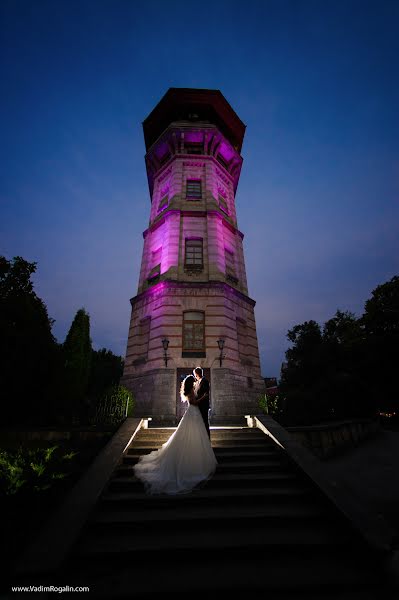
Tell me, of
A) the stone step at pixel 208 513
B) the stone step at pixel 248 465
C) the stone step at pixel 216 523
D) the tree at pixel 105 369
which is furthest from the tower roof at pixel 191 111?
the tree at pixel 105 369

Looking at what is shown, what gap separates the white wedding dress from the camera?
495 centimetres

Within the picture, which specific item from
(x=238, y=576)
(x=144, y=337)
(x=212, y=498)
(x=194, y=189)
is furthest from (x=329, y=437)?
(x=194, y=189)

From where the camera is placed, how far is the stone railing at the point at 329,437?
814 cm

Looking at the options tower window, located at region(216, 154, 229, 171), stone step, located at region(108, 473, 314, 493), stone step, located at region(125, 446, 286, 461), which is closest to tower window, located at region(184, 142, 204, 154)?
tower window, located at region(216, 154, 229, 171)

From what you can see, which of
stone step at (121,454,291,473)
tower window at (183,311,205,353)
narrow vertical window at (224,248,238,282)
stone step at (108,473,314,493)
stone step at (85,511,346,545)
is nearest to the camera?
stone step at (85,511,346,545)

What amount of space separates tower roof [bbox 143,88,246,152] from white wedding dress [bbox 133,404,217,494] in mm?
23600

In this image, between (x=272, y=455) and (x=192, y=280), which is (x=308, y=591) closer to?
(x=272, y=455)

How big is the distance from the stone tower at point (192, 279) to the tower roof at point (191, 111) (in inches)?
2.8

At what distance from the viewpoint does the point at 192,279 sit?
50.0ft

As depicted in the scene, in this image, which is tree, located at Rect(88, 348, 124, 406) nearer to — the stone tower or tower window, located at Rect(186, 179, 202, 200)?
the stone tower

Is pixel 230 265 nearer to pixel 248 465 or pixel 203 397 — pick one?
pixel 203 397

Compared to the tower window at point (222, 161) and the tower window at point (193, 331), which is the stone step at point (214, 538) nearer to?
the tower window at point (193, 331)

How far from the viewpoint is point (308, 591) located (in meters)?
2.99

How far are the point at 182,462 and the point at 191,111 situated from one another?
2521 centimetres
